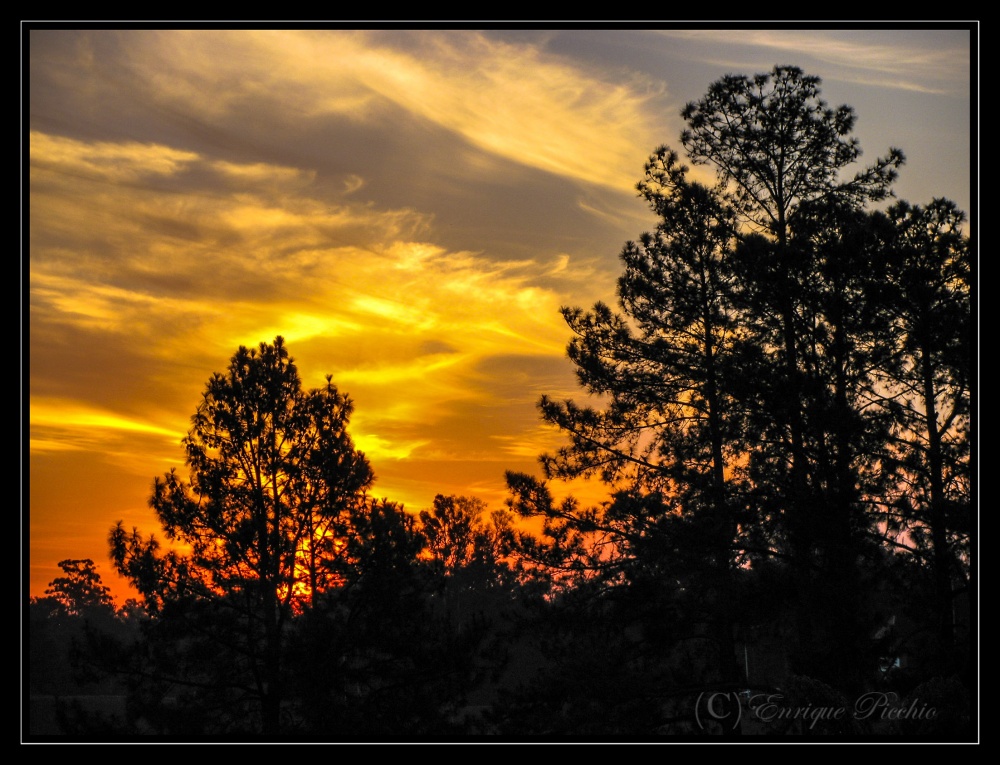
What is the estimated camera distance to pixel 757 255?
1210 centimetres

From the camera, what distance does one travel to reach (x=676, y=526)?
1314cm

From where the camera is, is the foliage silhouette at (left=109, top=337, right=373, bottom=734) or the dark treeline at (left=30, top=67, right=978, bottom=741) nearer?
the dark treeline at (left=30, top=67, right=978, bottom=741)

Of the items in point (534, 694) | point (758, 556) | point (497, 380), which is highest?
point (497, 380)

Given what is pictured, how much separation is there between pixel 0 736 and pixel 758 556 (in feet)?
33.0

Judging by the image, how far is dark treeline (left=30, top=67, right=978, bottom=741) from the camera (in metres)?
11.3

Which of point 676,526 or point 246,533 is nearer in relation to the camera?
point 676,526

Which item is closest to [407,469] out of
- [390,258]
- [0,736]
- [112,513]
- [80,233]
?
[390,258]

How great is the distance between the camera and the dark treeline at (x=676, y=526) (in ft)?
37.2

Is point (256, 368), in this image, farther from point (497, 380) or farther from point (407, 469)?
point (497, 380)

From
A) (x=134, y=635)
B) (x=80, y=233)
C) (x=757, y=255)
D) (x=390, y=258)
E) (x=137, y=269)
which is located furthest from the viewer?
(x=134, y=635)

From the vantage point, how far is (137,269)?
14.4 meters

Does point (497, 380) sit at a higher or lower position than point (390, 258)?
lower

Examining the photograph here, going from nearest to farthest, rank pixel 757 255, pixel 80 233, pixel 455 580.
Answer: pixel 757 255, pixel 80 233, pixel 455 580

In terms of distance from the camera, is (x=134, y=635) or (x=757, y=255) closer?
(x=757, y=255)
